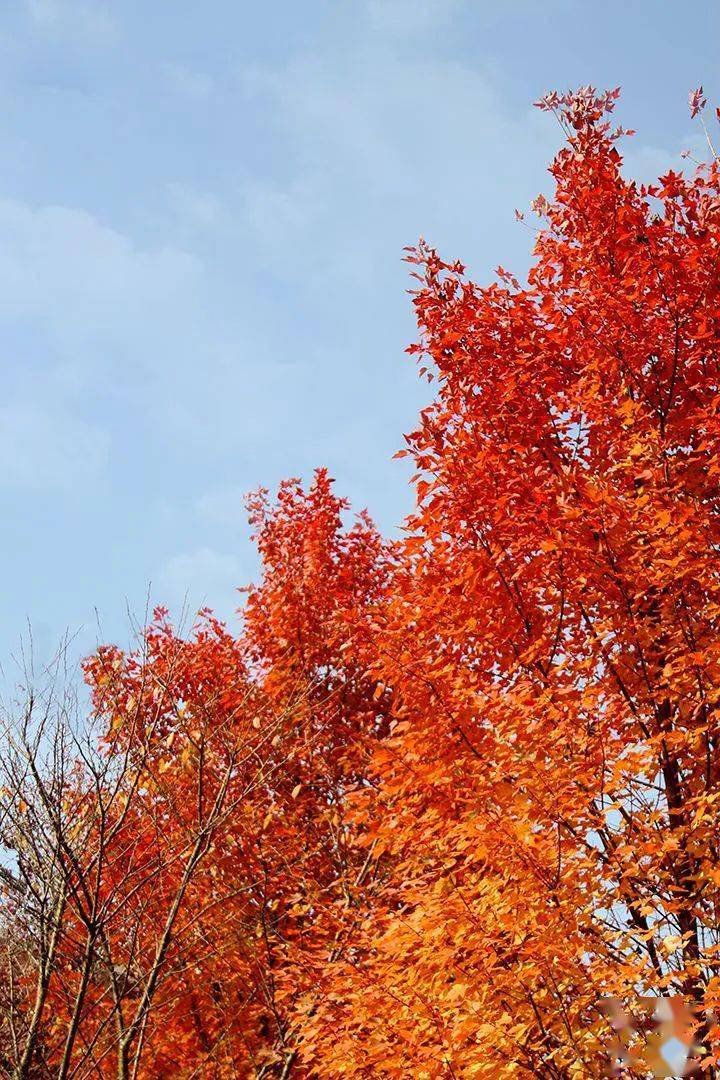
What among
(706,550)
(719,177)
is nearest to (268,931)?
(706,550)

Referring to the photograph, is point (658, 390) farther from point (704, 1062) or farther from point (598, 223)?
point (704, 1062)

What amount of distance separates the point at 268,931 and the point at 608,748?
210 inches

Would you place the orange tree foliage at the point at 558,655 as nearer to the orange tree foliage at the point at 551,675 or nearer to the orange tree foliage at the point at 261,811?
the orange tree foliage at the point at 551,675

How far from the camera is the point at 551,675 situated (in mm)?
6414

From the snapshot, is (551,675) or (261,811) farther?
(261,811)

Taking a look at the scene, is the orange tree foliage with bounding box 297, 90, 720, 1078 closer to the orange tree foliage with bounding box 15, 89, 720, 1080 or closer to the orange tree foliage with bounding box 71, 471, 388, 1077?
the orange tree foliage with bounding box 15, 89, 720, 1080

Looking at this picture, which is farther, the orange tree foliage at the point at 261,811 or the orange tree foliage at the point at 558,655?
the orange tree foliage at the point at 261,811

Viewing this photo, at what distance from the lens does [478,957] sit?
594 centimetres

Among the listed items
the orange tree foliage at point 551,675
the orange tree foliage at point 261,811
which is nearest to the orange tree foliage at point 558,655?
the orange tree foliage at point 551,675

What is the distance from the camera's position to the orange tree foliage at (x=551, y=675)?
18.8 feet

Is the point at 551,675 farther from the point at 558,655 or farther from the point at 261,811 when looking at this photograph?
the point at 261,811

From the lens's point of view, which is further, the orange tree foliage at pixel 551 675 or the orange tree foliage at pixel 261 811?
the orange tree foliage at pixel 261 811

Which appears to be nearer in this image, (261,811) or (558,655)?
(558,655)

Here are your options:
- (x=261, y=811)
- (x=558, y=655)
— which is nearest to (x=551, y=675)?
(x=558, y=655)
